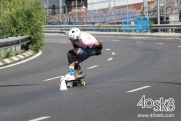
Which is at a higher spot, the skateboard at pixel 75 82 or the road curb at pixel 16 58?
the skateboard at pixel 75 82

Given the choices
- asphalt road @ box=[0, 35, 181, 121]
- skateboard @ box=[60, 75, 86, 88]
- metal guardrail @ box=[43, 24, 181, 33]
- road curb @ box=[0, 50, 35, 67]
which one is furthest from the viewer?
metal guardrail @ box=[43, 24, 181, 33]

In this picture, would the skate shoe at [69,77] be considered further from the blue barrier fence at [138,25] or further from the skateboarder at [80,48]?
the blue barrier fence at [138,25]

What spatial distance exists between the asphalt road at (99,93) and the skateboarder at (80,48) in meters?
0.57

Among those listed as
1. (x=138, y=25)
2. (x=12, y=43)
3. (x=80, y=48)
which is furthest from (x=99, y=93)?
(x=138, y=25)

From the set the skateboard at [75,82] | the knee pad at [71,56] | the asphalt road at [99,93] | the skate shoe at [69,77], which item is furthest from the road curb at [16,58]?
the skate shoe at [69,77]

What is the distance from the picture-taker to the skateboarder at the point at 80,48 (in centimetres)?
1384

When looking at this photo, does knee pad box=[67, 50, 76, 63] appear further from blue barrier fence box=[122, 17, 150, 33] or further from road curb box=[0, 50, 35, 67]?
blue barrier fence box=[122, 17, 150, 33]

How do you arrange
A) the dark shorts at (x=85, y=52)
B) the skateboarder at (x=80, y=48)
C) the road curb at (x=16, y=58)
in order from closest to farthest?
the skateboarder at (x=80, y=48) → the dark shorts at (x=85, y=52) → the road curb at (x=16, y=58)

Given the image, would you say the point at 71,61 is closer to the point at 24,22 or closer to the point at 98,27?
the point at 24,22

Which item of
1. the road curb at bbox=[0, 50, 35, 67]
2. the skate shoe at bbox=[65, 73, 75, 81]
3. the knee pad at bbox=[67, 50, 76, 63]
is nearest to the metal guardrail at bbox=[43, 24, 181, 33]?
the road curb at bbox=[0, 50, 35, 67]

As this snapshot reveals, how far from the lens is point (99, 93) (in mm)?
12555

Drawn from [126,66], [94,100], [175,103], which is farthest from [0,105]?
[126,66]

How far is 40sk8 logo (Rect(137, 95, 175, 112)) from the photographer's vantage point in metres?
10.1

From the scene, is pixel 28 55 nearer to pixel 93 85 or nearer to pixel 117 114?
pixel 93 85
